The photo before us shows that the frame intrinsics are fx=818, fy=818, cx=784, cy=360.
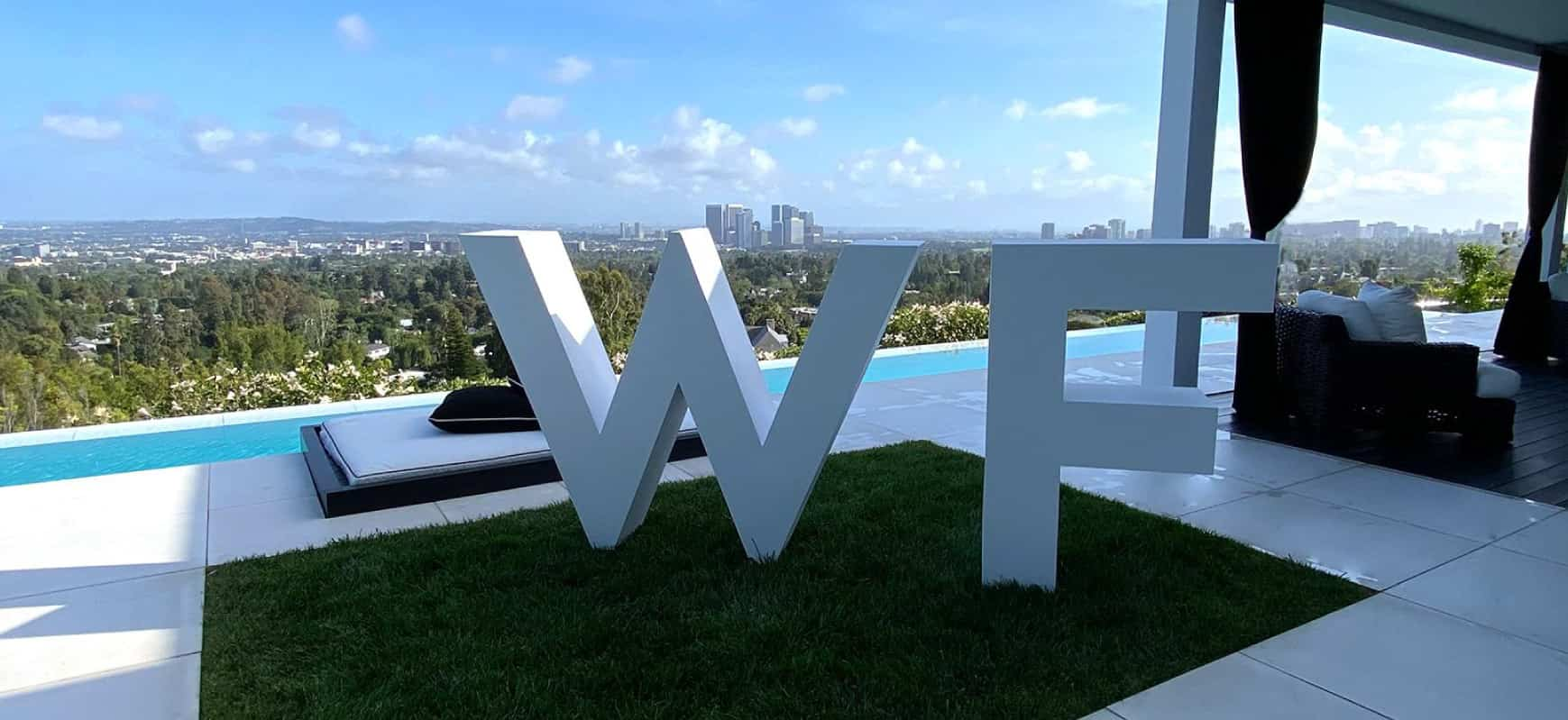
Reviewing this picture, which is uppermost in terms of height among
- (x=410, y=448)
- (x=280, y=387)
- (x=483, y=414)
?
(x=483, y=414)

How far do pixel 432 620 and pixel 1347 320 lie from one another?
4.80 metres

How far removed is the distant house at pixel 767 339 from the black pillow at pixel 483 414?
4.87m

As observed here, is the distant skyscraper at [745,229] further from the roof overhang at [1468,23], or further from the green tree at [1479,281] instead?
the green tree at [1479,281]

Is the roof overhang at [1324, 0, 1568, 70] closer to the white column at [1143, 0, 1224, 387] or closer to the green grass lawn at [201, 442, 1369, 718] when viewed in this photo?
the white column at [1143, 0, 1224, 387]

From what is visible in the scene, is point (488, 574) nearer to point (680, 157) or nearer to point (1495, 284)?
point (680, 157)

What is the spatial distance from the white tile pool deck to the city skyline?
8.08ft

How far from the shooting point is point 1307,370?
4750mm

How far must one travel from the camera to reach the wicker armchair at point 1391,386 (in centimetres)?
438

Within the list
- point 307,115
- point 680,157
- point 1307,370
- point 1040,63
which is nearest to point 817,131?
point 680,157

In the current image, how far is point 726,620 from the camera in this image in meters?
2.32

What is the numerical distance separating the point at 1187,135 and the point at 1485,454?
231 centimetres

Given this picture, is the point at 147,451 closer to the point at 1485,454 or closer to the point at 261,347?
the point at 261,347

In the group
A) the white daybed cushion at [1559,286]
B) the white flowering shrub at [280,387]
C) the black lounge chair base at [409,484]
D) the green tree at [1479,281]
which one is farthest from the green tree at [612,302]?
the green tree at [1479,281]

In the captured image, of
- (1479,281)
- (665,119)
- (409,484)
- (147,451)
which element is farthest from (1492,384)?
(665,119)
